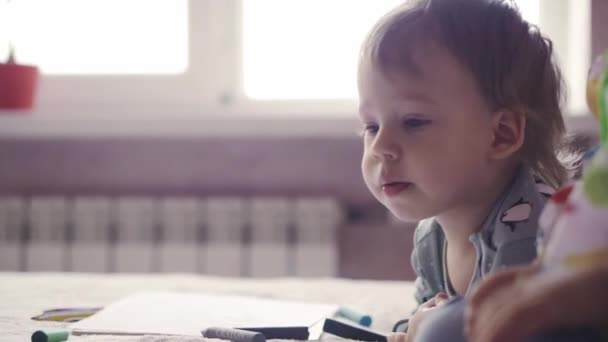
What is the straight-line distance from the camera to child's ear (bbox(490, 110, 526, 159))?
915 millimetres

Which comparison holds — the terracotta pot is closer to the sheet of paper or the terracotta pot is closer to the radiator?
the radiator

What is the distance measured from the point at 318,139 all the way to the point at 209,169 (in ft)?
1.10

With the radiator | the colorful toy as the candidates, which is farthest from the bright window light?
the colorful toy

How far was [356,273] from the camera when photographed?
7.34 ft

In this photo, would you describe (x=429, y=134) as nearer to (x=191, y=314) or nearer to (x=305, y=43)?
(x=191, y=314)

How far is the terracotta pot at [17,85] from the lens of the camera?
2113 mm

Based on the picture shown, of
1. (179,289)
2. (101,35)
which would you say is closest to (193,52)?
(101,35)

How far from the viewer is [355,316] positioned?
3.60 ft

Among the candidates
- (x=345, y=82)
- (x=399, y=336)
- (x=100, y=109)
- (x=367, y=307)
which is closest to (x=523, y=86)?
(x=399, y=336)

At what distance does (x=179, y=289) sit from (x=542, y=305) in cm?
99

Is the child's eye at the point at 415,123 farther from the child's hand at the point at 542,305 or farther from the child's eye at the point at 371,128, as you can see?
the child's hand at the point at 542,305

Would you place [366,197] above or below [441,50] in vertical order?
Answer: below

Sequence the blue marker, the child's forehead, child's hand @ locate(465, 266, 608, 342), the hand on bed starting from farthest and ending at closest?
the blue marker → the child's forehead → the hand on bed → child's hand @ locate(465, 266, 608, 342)

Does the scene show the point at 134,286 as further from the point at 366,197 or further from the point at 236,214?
the point at 366,197
